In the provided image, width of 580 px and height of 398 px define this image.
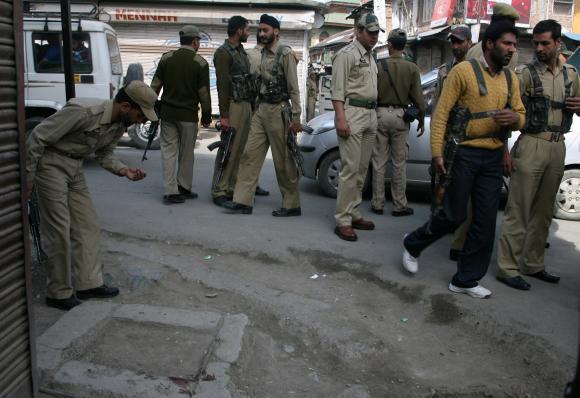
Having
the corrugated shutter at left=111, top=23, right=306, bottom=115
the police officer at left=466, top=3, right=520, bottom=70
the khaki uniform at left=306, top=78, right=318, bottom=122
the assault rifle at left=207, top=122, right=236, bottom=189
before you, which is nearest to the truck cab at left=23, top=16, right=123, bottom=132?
the assault rifle at left=207, top=122, right=236, bottom=189

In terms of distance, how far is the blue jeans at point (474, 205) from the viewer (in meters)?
4.33

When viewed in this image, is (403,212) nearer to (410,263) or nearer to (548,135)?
(410,263)

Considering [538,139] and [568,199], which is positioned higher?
[538,139]

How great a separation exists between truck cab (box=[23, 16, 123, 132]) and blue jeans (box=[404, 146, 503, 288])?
701cm

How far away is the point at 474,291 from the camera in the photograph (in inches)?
177

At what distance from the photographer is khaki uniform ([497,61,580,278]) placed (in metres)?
4.66

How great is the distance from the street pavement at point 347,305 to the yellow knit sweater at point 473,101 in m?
1.15

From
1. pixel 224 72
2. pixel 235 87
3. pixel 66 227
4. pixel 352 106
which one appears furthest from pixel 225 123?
pixel 66 227

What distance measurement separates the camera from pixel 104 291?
4.22 metres

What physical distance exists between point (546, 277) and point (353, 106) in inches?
86.7

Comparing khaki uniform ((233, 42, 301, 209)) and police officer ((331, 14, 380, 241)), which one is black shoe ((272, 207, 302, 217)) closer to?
khaki uniform ((233, 42, 301, 209))

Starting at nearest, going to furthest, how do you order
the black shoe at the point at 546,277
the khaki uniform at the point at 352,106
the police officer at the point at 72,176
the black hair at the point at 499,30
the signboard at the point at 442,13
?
the police officer at the point at 72,176
the black hair at the point at 499,30
the black shoe at the point at 546,277
the khaki uniform at the point at 352,106
the signboard at the point at 442,13

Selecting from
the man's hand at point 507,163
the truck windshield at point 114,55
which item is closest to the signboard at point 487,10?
the truck windshield at point 114,55

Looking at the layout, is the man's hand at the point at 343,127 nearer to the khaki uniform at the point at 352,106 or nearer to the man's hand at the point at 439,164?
the khaki uniform at the point at 352,106
